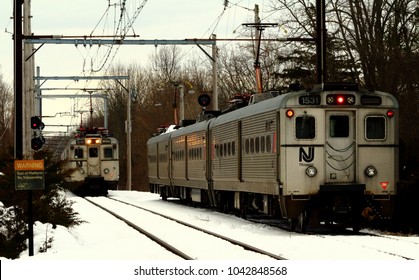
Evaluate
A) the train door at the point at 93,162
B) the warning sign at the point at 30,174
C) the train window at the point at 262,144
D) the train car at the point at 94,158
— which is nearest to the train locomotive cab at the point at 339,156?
the train window at the point at 262,144

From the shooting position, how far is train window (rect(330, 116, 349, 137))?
20.7m

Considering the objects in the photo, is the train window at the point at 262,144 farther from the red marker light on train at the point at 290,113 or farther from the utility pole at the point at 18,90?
the utility pole at the point at 18,90

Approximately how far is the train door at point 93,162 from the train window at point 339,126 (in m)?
29.2

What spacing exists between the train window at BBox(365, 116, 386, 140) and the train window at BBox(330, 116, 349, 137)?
1.60 ft

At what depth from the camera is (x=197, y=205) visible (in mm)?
35625

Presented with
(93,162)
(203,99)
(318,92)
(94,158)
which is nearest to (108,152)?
(94,158)

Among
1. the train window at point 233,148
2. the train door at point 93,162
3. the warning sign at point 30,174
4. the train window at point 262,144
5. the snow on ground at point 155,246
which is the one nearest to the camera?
the snow on ground at point 155,246

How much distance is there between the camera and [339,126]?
68.1 feet

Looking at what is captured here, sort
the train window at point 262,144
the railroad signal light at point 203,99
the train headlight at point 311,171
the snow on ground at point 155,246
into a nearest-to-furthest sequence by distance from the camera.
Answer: the snow on ground at point 155,246
the train headlight at point 311,171
the train window at point 262,144
the railroad signal light at point 203,99

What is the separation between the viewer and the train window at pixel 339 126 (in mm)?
20719

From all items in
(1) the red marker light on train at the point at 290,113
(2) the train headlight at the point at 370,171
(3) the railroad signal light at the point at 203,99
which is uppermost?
(3) the railroad signal light at the point at 203,99

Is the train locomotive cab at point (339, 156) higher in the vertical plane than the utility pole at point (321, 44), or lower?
lower

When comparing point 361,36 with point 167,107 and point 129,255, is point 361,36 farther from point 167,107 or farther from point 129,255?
point 167,107

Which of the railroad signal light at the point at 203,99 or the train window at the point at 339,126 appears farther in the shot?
the railroad signal light at the point at 203,99
